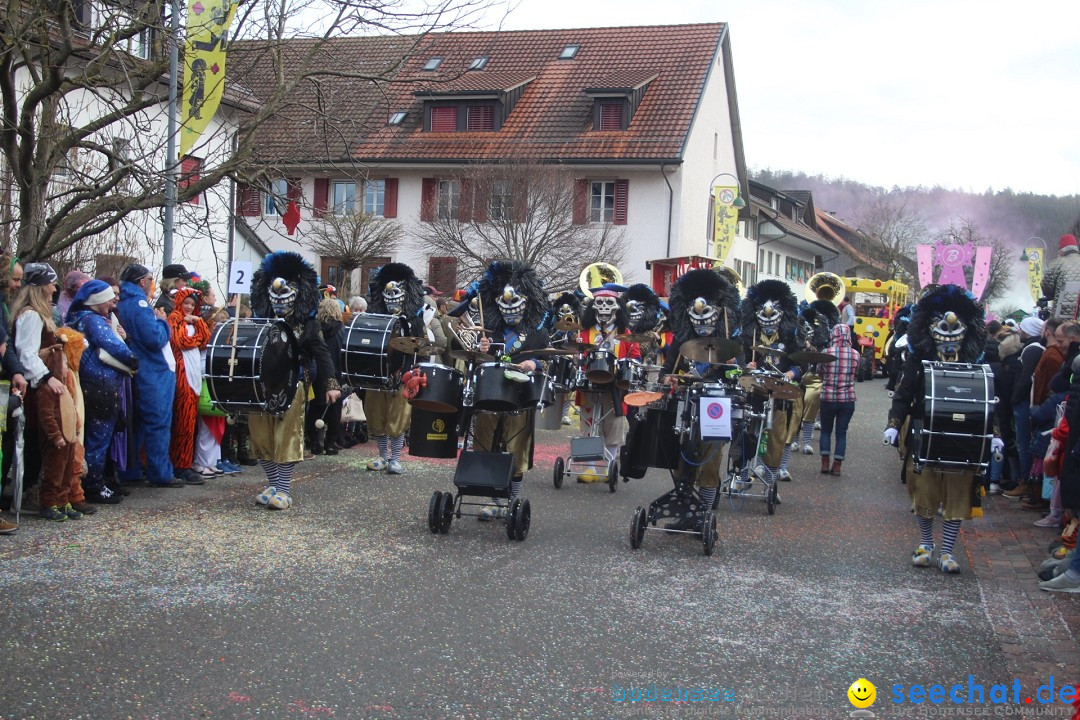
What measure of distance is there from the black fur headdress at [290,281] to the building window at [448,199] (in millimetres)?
25263

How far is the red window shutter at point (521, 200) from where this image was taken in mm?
32625

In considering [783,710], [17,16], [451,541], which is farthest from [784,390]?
[17,16]

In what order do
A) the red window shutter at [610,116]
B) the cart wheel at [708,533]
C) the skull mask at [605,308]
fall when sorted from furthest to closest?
the red window shutter at [610,116] < the skull mask at [605,308] < the cart wheel at [708,533]

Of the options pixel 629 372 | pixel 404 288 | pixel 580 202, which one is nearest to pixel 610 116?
pixel 580 202

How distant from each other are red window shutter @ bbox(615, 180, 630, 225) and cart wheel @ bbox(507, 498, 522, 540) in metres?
29.9

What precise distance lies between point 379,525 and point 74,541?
2313mm

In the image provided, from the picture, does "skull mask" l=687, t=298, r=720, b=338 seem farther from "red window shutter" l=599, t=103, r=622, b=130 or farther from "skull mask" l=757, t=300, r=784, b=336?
"red window shutter" l=599, t=103, r=622, b=130

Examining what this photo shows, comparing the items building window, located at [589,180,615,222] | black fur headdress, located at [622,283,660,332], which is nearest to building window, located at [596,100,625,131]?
building window, located at [589,180,615,222]

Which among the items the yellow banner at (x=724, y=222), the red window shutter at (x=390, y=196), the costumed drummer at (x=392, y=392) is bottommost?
the costumed drummer at (x=392, y=392)

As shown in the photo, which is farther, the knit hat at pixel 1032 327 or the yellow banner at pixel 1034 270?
the yellow banner at pixel 1034 270

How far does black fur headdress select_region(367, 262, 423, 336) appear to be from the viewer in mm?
12109

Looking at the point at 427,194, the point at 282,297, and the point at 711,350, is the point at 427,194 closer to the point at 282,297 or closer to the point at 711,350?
the point at 282,297

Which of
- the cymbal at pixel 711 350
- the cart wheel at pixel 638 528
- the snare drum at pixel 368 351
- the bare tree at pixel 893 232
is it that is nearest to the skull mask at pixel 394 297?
the snare drum at pixel 368 351

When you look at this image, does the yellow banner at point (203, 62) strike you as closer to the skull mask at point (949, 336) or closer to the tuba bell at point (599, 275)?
the tuba bell at point (599, 275)
